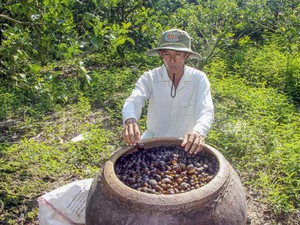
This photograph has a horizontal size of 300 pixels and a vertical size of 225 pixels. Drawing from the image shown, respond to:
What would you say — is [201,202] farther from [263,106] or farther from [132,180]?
[263,106]

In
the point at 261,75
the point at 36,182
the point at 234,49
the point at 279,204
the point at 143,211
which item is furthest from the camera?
the point at 234,49

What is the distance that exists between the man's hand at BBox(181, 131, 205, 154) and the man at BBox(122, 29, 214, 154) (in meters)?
0.30

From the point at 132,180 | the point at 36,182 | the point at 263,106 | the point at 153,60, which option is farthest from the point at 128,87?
the point at 132,180

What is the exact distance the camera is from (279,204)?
135 inches

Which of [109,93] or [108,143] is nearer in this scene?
[108,143]

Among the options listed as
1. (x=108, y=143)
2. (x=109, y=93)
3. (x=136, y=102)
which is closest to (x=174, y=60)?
(x=136, y=102)

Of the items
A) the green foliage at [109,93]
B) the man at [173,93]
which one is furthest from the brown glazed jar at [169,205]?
the green foliage at [109,93]

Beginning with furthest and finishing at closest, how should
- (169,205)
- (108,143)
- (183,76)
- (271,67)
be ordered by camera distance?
(271,67) → (108,143) → (183,76) → (169,205)

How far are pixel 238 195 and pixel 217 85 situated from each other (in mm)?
3386

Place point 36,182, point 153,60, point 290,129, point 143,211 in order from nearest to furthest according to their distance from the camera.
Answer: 1. point 143,211
2. point 36,182
3. point 290,129
4. point 153,60

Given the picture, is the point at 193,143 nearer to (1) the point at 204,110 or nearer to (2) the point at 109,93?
(1) the point at 204,110

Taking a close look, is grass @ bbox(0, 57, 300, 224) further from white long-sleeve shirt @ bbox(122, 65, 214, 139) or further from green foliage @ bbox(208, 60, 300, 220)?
white long-sleeve shirt @ bbox(122, 65, 214, 139)

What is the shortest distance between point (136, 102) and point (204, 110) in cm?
51

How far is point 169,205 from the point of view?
204 centimetres
